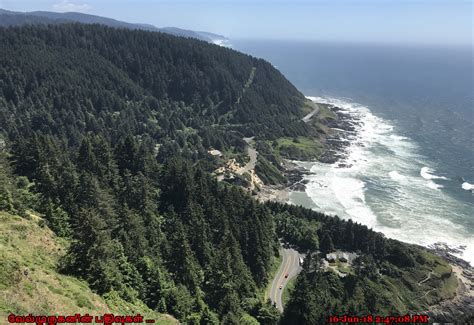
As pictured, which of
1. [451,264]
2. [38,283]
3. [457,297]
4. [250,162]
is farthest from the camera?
[250,162]

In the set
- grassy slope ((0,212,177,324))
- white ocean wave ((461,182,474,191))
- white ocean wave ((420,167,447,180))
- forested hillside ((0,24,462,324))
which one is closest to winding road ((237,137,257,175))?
forested hillside ((0,24,462,324))

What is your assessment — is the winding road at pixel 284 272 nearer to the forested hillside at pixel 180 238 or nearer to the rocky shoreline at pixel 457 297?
the forested hillside at pixel 180 238

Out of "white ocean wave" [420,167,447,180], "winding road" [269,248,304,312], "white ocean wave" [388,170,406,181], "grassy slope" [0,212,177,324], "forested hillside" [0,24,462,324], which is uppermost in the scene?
"grassy slope" [0,212,177,324]

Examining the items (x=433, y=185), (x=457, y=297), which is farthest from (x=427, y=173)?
(x=457, y=297)

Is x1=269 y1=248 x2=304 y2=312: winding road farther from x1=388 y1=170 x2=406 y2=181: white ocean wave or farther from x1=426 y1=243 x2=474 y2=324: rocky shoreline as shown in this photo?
x1=388 y1=170 x2=406 y2=181: white ocean wave

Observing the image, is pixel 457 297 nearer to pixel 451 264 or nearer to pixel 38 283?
pixel 451 264

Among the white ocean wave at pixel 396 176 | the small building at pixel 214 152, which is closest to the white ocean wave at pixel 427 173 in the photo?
the white ocean wave at pixel 396 176

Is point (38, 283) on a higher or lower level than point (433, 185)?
higher
